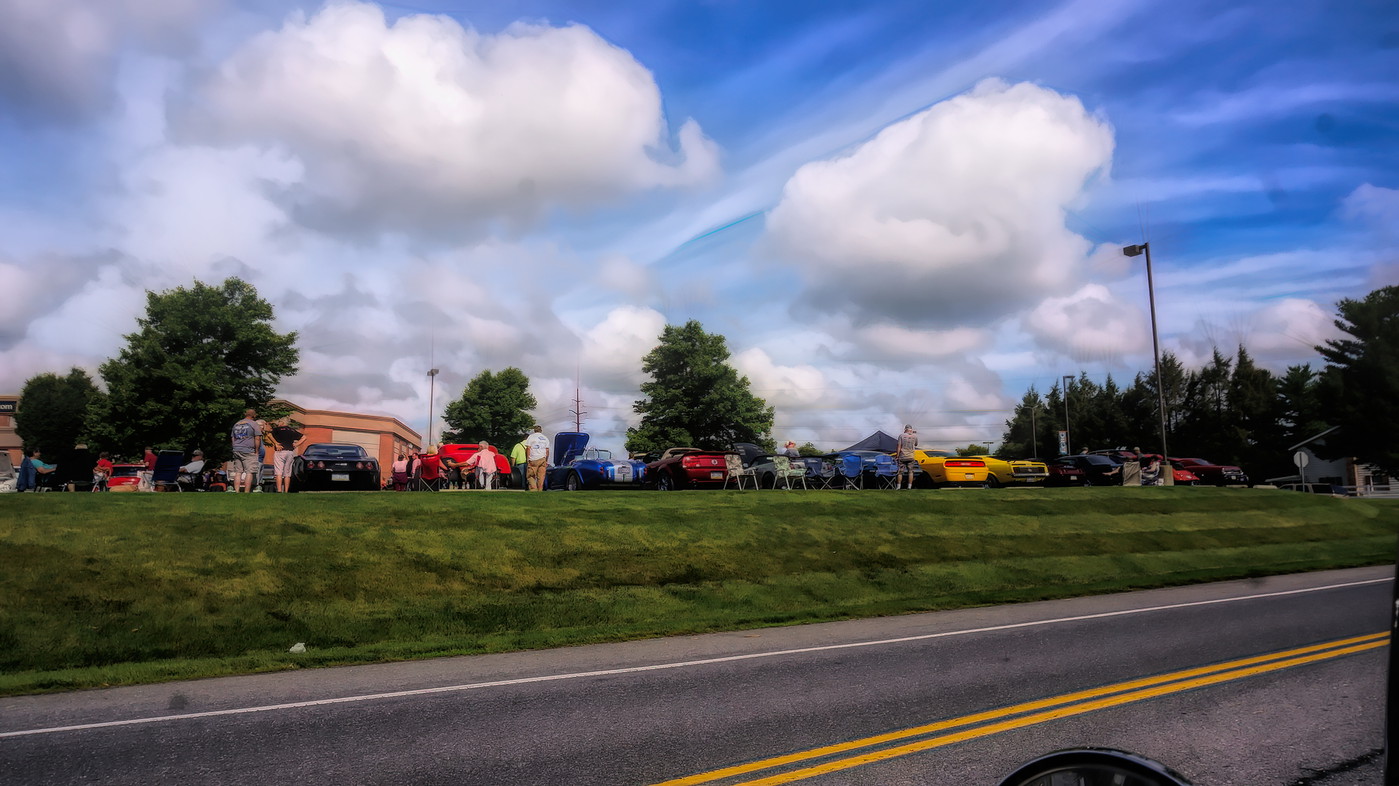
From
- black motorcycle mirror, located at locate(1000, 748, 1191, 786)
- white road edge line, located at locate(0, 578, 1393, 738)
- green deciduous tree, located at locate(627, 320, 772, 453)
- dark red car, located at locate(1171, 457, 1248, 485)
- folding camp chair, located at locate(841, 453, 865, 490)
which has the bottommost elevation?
white road edge line, located at locate(0, 578, 1393, 738)

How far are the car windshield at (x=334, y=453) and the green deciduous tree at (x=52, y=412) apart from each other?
67389mm

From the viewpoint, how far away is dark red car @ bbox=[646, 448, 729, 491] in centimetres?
2389

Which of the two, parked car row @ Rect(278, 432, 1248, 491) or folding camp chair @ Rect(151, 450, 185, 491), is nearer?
parked car row @ Rect(278, 432, 1248, 491)

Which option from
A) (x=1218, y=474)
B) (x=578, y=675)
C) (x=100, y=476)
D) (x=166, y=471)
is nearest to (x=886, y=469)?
(x=1218, y=474)

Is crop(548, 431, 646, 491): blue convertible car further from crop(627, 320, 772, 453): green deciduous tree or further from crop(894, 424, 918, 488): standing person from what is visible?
crop(627, 320, 772, 453): green deciduous tree

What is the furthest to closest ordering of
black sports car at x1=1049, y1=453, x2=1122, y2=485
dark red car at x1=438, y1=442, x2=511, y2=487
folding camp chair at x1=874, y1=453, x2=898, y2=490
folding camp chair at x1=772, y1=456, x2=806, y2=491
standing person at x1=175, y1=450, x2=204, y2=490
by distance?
1. black sports car at x1=1049, y1=453, x2=1122, y2=485
2. dark red car at x1=438, y1=442, x2=511, y2=487
3. folding camp chair at x1=874, y1=453, x2=898, y2=490
4. folding camp chair at x1=772, y1=456, x2=806, y2=491
5. standing person at x1=175, y1=450, x2=204, y2=490

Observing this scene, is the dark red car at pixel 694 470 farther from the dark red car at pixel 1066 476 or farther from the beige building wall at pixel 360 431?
the beige building wall at pixel 360 431

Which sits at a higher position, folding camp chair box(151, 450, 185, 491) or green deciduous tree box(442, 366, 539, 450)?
green deciduous tree box(442, 366, 539, 450)

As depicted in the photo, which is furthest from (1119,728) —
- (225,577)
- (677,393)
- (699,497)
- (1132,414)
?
(1132,414)

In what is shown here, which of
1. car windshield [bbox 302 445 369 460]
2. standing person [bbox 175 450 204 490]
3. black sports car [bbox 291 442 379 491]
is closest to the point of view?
black sports car [bbox 291 442 379 491]

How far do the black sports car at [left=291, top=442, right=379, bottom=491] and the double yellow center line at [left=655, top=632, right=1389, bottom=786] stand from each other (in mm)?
19131

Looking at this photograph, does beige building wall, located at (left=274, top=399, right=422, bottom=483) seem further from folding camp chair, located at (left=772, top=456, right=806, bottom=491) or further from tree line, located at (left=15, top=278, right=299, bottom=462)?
folding camp chair, located at (left=772, top=456, right=806, bottom=491)

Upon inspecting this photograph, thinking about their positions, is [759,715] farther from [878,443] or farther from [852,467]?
[878,443]

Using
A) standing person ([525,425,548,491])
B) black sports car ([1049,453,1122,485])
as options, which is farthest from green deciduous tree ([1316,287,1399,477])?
standing person ([525,425,548,491])
